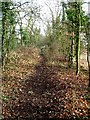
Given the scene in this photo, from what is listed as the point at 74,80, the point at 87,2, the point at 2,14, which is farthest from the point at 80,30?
the point at 2,14

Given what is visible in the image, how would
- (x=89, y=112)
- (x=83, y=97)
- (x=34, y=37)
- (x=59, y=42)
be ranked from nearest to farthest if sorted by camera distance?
(x=89, y=112)
(x=83, y=97)
(x=59, y=42)
(x=34, y=37)

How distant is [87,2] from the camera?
24.1 metres

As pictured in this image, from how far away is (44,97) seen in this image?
17.5 m

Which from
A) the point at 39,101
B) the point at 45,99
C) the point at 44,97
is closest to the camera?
the point at 39,101

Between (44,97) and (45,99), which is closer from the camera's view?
(45,99)

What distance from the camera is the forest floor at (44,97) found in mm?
14188

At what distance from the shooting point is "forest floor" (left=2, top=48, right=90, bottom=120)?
559 inches

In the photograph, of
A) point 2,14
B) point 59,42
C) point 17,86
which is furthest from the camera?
point 59,42

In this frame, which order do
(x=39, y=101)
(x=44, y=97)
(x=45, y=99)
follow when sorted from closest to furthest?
(x=39, y=101) < (x=45, y=99) < (x=44, y=97)

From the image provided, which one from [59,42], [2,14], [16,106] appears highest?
[2,14]

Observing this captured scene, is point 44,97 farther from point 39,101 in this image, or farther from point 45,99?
point 39,101

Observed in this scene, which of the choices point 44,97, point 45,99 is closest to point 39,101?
point 45,99

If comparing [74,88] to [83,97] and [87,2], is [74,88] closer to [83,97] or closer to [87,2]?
[83,97]

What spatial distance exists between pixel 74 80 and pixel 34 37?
33710mm
